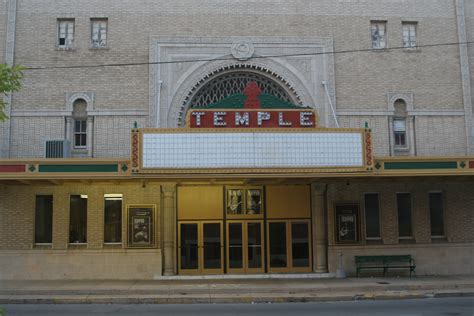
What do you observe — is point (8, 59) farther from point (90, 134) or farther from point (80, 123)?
point (90, 134)

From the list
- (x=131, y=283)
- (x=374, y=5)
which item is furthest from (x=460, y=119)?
(x=131, y=283)

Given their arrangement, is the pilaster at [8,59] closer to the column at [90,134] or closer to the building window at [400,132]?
the column at [90,134]

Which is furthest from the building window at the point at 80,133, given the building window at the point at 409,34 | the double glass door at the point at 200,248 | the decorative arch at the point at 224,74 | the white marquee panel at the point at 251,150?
the building window at the point at 409,34

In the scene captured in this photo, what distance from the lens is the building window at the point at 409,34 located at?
2375 centimetres

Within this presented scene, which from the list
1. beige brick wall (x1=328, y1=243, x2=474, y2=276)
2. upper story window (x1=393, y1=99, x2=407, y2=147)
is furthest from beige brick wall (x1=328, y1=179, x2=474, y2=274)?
upper story window (x1=393, y1=99, x2=407, y2=147)

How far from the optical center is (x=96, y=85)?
22.1m

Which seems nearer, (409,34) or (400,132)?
(400,132)

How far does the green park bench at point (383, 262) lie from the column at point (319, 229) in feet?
4.24

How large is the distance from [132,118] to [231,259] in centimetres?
672

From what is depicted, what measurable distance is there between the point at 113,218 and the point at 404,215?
11.6m

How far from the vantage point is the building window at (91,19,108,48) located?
887 inches

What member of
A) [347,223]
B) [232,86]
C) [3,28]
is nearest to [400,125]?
[347,223]

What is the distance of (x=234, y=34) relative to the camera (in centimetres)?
2273

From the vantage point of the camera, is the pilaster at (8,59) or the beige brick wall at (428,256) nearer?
the pilaster at (8,59)
